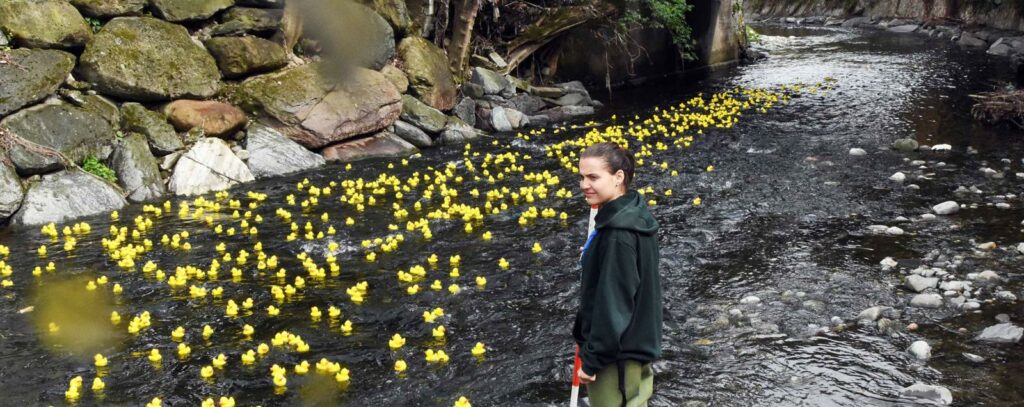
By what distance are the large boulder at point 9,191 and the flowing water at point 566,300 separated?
50 centimetres

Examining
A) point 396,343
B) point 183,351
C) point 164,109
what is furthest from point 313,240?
point 164,109

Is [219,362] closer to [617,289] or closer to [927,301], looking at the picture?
[617,289]

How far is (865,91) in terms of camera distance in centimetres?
2166

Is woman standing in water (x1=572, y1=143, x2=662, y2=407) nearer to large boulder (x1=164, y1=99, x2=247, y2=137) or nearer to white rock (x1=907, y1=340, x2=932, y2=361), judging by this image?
white rock (x1=907, y1=340, x2=932, y2=361)

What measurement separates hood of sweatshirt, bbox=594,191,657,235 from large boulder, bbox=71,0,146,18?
1247 centimetres

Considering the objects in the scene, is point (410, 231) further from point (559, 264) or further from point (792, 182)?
point (792, 182)

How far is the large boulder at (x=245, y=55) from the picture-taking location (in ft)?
49.4

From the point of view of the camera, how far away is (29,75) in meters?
12.2

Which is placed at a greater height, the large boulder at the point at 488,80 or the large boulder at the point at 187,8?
the large boulder at the point at 187,8

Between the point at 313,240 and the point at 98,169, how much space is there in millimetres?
4603

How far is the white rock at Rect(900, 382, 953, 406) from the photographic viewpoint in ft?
19.4

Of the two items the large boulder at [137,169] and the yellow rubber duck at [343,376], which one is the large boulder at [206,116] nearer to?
the large boulder at [137,169]

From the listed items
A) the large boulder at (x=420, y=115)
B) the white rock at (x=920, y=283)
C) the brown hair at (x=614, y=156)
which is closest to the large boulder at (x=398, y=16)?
the large boulder at (x=420, y=115)

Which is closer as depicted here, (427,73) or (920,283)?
(920,283)
